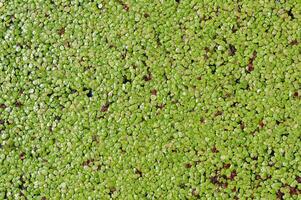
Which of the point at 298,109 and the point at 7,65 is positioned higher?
the point at 298,109

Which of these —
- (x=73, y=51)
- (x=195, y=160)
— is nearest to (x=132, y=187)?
(x=195, y=160)

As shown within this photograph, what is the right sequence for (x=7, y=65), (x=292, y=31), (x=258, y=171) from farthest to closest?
1. (x=7, y=65)
2. (x=292, y=31)
3. (x=258, y=171)

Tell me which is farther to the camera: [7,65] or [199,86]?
[7,65]

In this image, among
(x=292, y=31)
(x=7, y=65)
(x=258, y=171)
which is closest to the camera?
(x=258, y=171)

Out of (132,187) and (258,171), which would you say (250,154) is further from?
(132,187)

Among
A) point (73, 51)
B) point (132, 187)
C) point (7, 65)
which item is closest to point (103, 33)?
point (73, 51)

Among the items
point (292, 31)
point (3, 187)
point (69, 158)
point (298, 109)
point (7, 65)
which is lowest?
point (3, 187)
